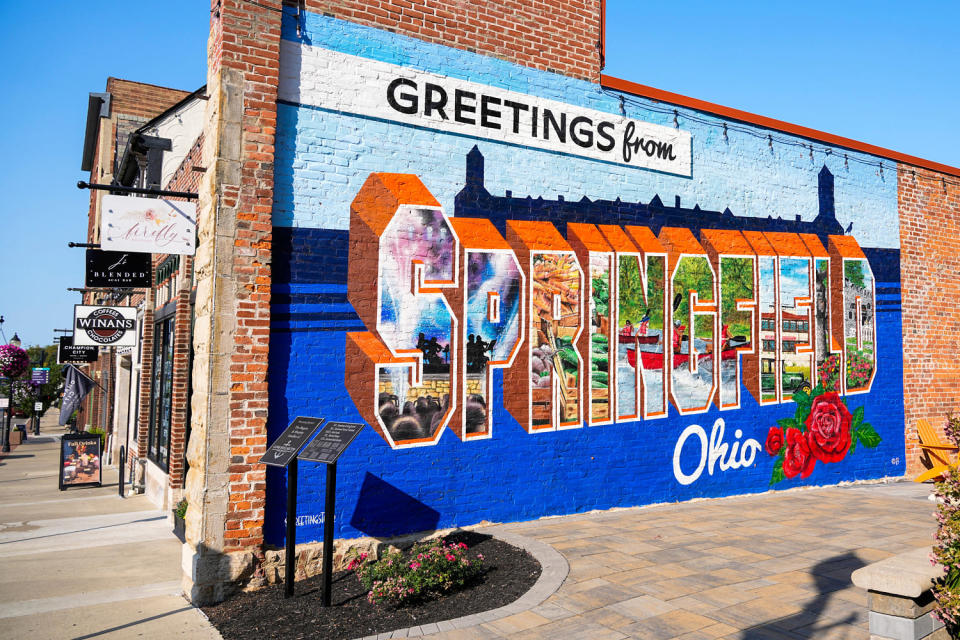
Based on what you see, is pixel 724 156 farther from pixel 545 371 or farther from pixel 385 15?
pixel 385 15

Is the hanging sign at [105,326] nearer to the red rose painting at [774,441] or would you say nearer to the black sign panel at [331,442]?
the black sign panel at [331,442]

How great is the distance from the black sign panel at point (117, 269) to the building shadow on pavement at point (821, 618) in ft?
36.1

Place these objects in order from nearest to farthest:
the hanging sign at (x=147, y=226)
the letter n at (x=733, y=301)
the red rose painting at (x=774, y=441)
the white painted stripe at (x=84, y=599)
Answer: the white painted stripe at (x=84, y=599)
the hanging sign at (x=147, y=226)
the letter n at (x=733, y=301)
the red rose painting at (x=774, y=441)

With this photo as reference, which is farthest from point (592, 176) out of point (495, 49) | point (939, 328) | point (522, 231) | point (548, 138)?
point (939, 328)

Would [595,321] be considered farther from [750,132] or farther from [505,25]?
[750,132]

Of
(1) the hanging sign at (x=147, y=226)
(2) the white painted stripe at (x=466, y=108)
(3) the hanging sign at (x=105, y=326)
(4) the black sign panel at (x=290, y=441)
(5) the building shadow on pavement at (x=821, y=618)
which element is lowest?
(5) the building shadow on pavement at (x=821, y=618)

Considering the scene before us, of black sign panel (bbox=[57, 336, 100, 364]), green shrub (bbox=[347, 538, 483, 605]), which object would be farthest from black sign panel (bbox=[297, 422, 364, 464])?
black sign panel (bbox=[57, 336, 100, 364])

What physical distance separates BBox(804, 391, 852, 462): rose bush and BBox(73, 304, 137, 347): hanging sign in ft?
43.9

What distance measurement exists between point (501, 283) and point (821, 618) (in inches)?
196

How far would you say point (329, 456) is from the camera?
6.00 meters

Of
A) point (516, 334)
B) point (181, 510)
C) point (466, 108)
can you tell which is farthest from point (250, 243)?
point (181, 510)

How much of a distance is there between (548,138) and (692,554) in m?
5.50

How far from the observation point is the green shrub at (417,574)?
19.2 ft

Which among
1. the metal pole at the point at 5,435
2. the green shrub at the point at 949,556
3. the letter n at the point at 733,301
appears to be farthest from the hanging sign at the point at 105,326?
the green shrub at the point at 949,556
